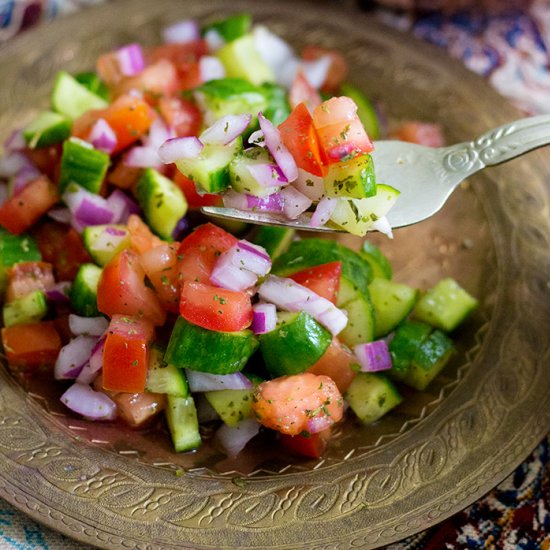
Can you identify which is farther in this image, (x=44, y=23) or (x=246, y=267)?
(x=44, y=23)

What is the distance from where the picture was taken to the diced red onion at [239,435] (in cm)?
222

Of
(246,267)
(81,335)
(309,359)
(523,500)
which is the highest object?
(246,267)

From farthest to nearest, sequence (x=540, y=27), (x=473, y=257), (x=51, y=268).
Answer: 1. (x=540, y=27)
2. (x=473, y=257)
3. (x=51, y=268)

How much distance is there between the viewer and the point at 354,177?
2.00m

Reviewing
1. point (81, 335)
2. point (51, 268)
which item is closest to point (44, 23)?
point (51, 268)

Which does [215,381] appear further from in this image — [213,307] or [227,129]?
[227,129]

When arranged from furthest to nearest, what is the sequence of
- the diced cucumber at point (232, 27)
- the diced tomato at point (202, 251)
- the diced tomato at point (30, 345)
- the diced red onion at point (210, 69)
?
the diced cucumber at point (232, 27), the diced red onion at point (210, 69), the diced tomato at point (30, 345), the diced tomato at point (202, 251)

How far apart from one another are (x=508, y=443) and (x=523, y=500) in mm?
236

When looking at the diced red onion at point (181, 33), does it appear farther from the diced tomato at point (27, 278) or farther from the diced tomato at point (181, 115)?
the diced tomato at point (27, 278)

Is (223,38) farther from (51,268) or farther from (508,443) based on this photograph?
(508,443)

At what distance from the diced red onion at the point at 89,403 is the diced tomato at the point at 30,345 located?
0.14m

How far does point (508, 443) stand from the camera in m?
2.14

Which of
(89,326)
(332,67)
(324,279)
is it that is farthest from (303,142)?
(332,67)

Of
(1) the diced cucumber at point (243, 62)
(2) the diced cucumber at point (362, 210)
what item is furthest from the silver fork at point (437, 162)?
(1) the diced cucumber at point (243, 62)
